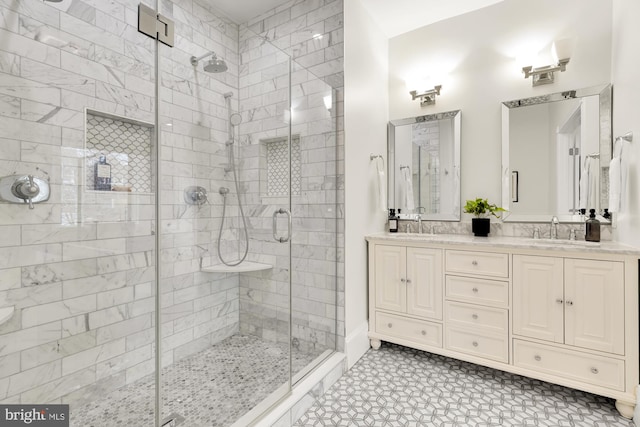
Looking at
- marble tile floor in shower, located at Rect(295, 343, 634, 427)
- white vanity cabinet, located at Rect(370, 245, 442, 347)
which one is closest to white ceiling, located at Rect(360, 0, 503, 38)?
white vanity cabinet, located at Rect(370, 245, 442, 347)

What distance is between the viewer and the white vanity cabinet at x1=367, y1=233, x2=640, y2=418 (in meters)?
1.68

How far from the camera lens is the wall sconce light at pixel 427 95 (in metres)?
2.71

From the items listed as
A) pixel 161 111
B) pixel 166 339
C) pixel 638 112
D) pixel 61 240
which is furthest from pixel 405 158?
pixel 61 240

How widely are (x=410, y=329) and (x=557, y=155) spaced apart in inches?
67.2

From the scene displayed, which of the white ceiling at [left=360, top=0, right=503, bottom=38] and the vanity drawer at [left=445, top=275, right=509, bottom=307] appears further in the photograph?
the white ceiling at [left=360, top=0, right=503, bottom=38]

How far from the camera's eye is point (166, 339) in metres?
1.41

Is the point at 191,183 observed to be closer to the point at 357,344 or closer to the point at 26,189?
the point at 26,189

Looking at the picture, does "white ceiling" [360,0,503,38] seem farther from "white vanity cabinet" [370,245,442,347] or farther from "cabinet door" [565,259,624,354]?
"cabinet door" [565,259,624,354]

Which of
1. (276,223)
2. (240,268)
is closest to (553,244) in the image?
(276,223)

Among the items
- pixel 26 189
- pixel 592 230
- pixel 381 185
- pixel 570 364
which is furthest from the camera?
pixel 381 185

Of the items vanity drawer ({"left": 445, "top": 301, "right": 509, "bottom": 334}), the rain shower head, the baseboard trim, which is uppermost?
the rain shower head

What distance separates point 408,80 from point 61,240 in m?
2.85

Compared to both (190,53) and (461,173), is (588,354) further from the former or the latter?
(190,53)

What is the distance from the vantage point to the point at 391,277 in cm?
241
